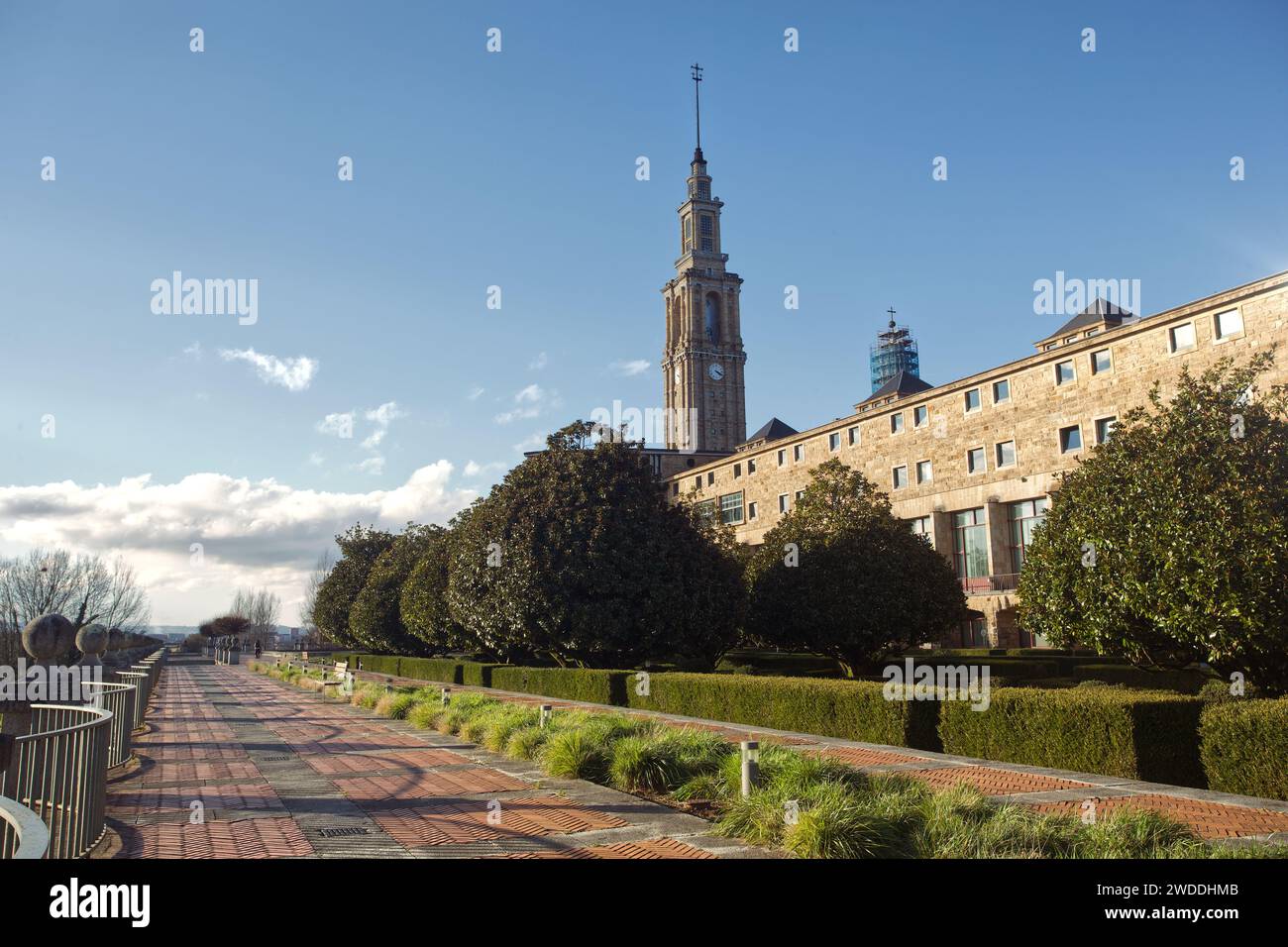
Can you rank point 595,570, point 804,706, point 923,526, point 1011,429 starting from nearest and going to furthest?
point 804,706 → point 595,570 → point 1011,429 → point 923,526

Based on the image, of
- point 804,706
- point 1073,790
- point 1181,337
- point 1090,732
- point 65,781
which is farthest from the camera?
point 1181,337

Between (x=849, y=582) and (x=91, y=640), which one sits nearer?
(x=91, y=640)

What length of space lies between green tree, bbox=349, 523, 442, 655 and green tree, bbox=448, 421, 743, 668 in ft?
59.4

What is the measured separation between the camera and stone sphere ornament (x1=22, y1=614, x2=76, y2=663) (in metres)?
12.2

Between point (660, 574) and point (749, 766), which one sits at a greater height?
point (660, 574)

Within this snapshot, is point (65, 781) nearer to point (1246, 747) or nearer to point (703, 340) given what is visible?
point (1246, 747)

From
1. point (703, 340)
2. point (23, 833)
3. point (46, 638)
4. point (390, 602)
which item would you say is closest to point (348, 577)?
point (390, 602)

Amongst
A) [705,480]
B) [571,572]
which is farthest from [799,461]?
[571,572]

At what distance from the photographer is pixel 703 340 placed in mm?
116750

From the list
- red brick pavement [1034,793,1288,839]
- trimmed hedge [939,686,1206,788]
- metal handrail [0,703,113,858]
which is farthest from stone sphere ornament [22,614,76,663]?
trimmed hedge [939,686,1206,788]

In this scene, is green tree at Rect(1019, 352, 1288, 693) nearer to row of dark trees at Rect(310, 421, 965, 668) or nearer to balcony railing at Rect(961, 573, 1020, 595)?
row of dark trees at Rect(310, 421, 965, 668)

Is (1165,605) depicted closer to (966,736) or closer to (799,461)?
(966,736)

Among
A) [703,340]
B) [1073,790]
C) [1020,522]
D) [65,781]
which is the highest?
[703,340]

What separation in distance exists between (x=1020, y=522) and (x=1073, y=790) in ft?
117
